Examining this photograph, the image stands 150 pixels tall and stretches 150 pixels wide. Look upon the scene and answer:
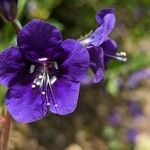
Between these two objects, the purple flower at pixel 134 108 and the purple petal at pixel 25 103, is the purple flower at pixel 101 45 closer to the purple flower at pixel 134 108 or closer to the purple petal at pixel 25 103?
the purple petal at pixel 25 103

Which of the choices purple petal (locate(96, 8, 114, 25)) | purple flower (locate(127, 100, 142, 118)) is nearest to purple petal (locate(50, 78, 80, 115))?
purple petal (locate(96, 8, 114, 25))

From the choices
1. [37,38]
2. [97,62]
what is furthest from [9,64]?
[97,62]

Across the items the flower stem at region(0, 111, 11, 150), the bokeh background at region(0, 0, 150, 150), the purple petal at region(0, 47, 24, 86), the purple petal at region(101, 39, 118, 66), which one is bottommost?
the bokeh background at region(0, 0, 150, 150)

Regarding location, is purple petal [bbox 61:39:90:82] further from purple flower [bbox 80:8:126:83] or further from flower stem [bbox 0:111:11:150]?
flower stem [bbox 0:111:11:150]

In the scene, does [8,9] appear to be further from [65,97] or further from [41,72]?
[65,97]

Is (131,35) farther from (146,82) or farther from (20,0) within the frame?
(20,0)

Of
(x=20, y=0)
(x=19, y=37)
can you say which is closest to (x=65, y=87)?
(x=19, y=37)

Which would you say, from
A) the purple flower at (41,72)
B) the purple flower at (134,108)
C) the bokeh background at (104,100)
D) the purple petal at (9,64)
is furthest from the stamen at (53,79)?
the purple flower at (134,108)
